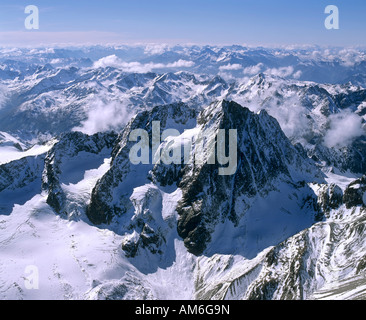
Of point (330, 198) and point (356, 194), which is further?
point (330, 198)

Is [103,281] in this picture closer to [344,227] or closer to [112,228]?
[112,228]

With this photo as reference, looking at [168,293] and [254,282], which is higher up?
[254,282]

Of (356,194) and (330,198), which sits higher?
(356,194)

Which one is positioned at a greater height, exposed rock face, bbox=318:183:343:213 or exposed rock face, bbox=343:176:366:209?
exposed rock face, bbox=343:176:366:209

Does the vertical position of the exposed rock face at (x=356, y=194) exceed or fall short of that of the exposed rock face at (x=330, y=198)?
it exceeds it

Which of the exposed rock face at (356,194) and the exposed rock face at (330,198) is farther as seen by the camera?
the exposed rock face at (330,198)

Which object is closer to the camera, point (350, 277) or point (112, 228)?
point (350, 277)

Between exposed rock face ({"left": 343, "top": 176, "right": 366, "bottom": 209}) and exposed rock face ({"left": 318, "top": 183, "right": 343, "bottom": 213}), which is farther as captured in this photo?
exposed rock face ({"left": 318, "top": 183, "right": 343, "bottom": 213})
